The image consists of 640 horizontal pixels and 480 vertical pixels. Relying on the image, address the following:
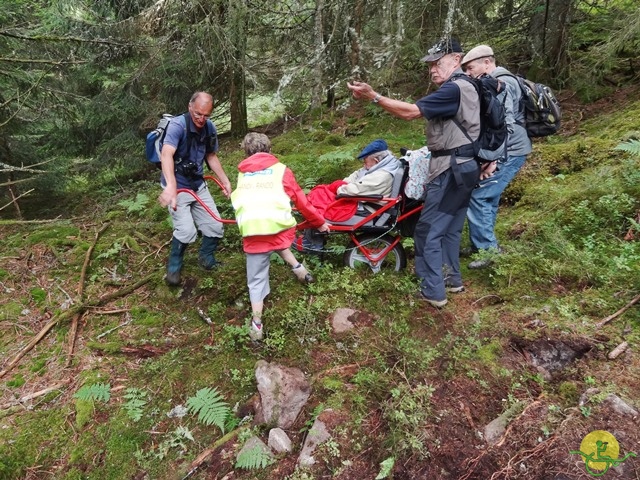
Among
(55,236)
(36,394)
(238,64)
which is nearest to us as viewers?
(36,394)

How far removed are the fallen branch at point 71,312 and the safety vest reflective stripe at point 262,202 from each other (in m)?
2.32

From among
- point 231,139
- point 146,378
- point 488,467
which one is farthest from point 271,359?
point 231,139

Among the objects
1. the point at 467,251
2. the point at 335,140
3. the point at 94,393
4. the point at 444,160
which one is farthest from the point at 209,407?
the point at 335,140

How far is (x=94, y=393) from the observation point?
3488 millimetres

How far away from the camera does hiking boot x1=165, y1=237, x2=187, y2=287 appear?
15.4 feet

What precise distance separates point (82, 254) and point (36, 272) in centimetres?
62

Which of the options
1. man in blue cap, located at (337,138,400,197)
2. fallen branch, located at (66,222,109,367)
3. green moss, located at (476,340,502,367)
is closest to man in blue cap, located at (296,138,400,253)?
man in blue cap, located at (337,138,400,197)

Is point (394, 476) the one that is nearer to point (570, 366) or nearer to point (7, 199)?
point (570, 366)

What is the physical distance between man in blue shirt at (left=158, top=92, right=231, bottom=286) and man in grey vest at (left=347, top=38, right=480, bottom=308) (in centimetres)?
199

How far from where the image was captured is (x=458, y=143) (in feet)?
11.3

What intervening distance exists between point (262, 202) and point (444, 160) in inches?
68.3

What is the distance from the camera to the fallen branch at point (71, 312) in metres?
4.02

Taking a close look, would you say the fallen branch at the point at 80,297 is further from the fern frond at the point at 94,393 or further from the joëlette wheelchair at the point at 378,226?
the joëlette wheelchair at the point at 378,226

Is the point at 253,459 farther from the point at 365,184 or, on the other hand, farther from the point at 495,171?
the point at 495,171
